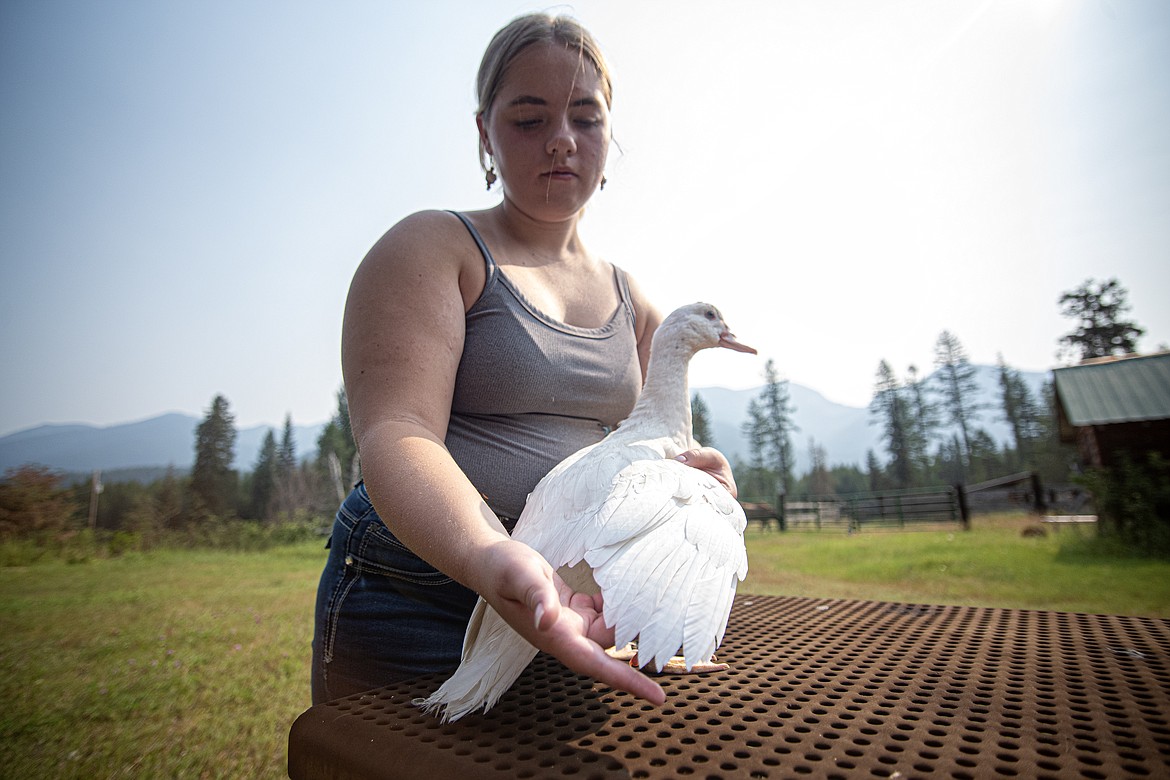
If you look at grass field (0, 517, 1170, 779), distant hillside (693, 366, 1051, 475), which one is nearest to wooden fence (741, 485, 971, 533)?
grass field (0, 517, 1170, 779)

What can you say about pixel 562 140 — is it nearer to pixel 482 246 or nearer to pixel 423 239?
pixel 482 246

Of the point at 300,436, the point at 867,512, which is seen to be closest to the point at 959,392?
the point at 867,512

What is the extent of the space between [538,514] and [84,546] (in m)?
16.4

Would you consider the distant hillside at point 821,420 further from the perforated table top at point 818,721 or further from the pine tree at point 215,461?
the perforated table top at point 818,721

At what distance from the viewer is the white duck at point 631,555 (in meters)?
0.83

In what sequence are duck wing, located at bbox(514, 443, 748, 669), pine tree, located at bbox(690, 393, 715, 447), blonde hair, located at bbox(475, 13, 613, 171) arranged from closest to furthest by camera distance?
duck wing, located at bbox(514, 443, 748, 669), blonde hair, located at bbox(475, 13, 613, 171), pine tree, located at bbox(690, 393, 715, 447)

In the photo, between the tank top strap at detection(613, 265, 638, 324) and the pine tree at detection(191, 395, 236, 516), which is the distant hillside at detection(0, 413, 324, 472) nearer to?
the pine tree at detection(191, 395, 236, 516)

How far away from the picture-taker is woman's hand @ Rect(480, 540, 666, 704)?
655mm

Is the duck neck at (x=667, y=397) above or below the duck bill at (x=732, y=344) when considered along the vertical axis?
below

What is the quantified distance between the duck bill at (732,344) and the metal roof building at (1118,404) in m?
11.0

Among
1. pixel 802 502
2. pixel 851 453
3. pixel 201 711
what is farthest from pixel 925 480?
Result: pixel 851 453

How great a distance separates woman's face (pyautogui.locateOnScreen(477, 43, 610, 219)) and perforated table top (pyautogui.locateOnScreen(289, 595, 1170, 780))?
1268 mm

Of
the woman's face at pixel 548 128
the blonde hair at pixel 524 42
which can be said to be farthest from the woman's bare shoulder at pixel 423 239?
the blonde hair at pixel 524 42

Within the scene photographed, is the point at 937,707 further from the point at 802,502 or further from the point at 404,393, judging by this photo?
the point at 802,502
